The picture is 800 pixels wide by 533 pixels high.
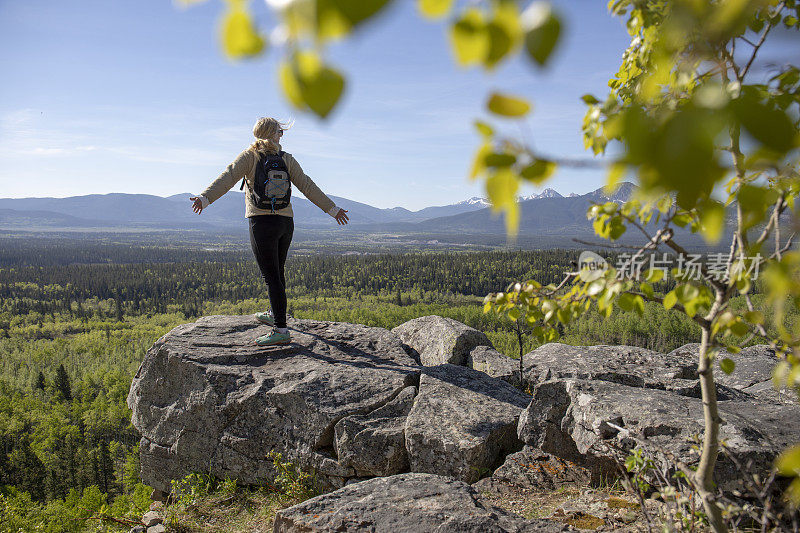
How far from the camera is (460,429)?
20.1 ft

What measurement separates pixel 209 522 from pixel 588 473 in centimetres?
467

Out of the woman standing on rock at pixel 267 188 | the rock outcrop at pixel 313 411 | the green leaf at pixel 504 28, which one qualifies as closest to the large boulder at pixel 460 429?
the rock outcrop at pixel 313 411

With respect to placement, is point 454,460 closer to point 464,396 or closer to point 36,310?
point 464,396

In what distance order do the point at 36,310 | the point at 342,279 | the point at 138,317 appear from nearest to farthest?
the point at 138,317
the point at 36,310
the point at 342,279

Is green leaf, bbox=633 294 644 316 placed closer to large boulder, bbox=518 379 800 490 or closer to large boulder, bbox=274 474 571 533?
large boulder, bbox=518 379 800 490

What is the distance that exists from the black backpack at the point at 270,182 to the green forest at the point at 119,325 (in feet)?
15.3

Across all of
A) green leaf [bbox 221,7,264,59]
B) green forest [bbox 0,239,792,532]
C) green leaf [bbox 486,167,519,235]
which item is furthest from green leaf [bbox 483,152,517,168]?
green forest [bbox 0,239,792,532]

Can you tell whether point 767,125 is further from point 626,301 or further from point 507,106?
point 626,301

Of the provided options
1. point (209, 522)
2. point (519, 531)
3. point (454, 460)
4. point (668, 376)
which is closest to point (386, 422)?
point (454, 460)

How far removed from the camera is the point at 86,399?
60781 millimetres

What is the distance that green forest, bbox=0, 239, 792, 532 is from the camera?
49.8m

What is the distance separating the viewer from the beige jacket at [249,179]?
6844 mm

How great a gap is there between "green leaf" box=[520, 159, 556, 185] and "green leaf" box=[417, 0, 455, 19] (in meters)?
0.40

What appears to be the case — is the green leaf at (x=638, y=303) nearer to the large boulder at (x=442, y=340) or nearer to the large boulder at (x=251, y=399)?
the large boulder at (x=251, y=399)
